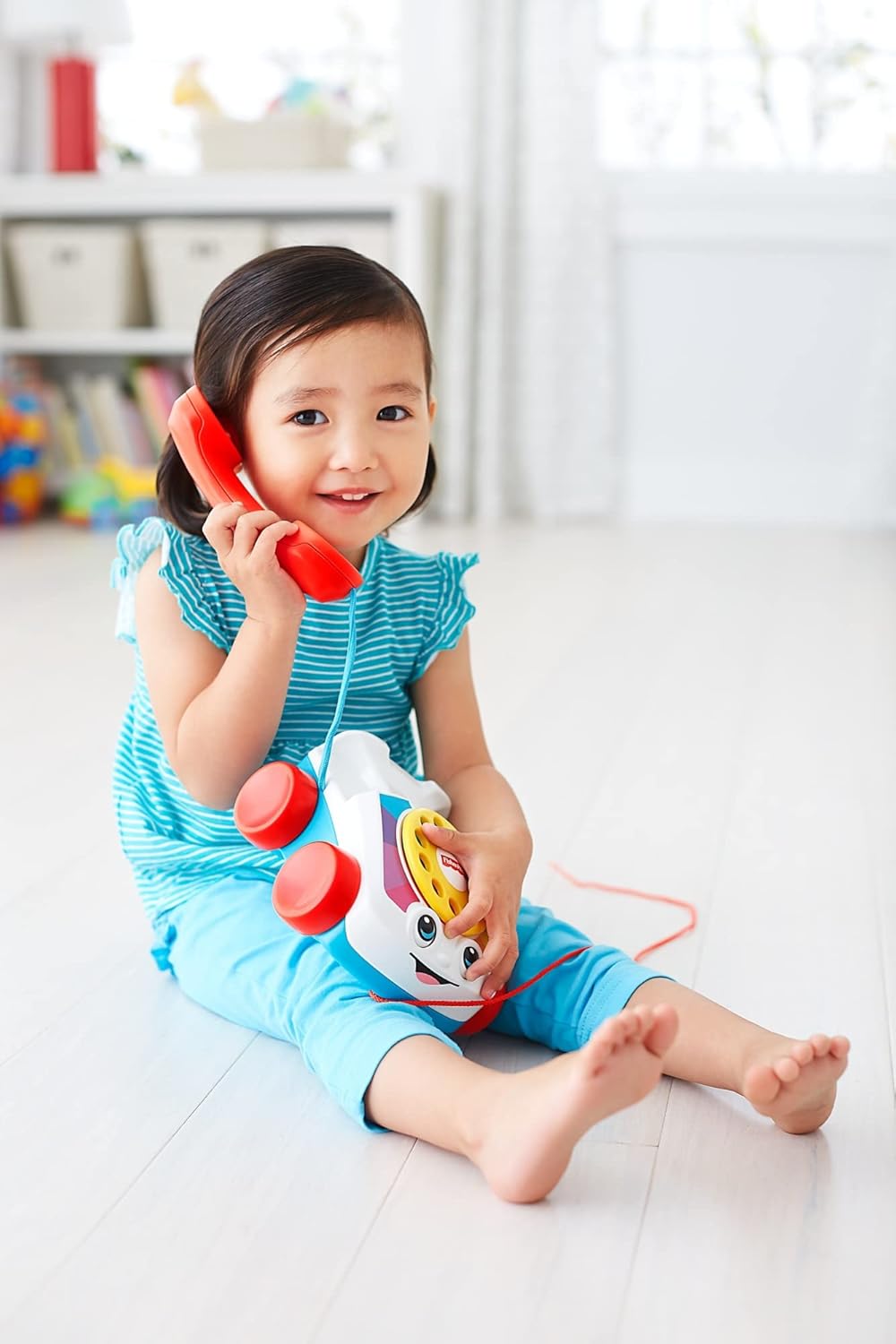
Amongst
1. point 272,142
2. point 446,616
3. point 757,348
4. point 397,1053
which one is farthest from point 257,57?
point 397,1053

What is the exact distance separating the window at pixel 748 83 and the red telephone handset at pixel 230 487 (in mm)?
2718

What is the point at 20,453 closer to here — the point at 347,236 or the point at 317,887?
the point at 347,236

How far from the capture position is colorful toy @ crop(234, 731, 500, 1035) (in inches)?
32.6

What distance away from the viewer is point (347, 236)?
3.12 meters

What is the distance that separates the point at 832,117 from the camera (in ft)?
10.8

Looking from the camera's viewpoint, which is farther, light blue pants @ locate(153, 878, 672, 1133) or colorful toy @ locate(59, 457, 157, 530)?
colorful toy @ locate(59, 457, 157, 530)

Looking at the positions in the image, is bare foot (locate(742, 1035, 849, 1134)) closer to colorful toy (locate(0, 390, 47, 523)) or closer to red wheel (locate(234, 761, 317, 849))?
red wheel (locate(234, 761, 317, 849))

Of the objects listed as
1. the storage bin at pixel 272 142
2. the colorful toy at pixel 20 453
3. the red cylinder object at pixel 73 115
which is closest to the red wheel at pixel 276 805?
the colorful toy at pixel 20 453

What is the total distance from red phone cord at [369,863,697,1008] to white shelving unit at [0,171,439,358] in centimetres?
210

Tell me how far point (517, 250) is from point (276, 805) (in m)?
2.65

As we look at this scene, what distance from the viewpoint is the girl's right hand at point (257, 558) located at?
0.87 meters

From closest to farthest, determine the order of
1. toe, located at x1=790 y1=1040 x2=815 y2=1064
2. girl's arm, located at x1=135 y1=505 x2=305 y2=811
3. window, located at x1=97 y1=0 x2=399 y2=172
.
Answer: toe, located at x1=790 y1=1040 x2=815 y2=1064 < girl's arm, located at x1=135 y1=505 x2=305 y2=811 < window, located at x1=97 y1=0 x2=399 y2=172

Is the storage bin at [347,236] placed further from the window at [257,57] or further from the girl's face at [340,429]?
the girl's face at [340,429]

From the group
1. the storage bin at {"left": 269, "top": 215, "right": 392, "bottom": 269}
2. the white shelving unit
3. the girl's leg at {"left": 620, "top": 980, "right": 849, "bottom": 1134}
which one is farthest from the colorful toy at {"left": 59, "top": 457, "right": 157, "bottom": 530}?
the girl's leg at {"left": 620, "top": 980, "right": 849, "bottom": 1134}
